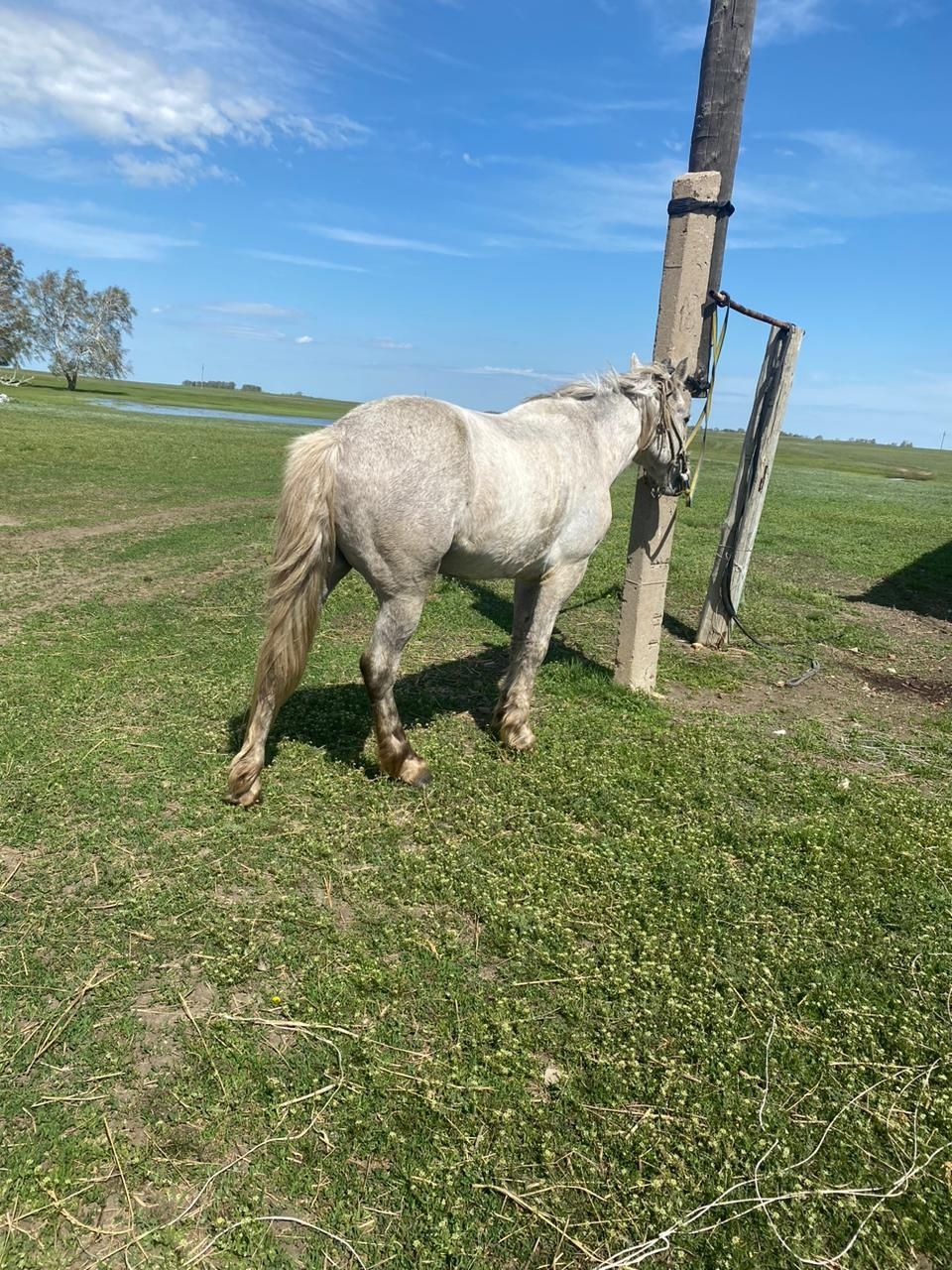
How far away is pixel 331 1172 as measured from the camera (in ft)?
6.81

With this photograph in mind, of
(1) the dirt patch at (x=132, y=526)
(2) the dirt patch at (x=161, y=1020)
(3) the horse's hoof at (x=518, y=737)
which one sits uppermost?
(1) the dirt patch at (x=132, y=526)

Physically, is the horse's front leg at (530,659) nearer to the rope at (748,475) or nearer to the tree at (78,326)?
the rope at (748,475)

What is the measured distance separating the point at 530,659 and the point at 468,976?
2.34 m

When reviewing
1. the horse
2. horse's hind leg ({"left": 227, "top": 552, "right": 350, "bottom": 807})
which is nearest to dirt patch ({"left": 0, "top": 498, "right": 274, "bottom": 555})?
horse's hind leg ({"left": 227, "top": 552, "right": 350, "bottom": 807})

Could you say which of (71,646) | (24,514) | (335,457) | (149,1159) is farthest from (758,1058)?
(24,514)

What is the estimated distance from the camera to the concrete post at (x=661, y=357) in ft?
16.7

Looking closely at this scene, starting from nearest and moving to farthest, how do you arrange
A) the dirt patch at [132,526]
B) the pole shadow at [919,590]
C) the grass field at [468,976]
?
the grass field at [468,976] < the pole shadow at [919,590] < the dirt patch at [132,526]

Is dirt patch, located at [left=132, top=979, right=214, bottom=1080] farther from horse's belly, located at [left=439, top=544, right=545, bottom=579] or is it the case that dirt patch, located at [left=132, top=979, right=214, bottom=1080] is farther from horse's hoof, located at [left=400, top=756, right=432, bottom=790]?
horse's belly, located at [left=439, top=544, right=545, bottom=579]

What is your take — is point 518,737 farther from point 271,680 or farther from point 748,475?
point 748,475

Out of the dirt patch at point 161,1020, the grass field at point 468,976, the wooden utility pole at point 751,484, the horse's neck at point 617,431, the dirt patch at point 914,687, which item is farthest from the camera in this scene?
the wooden utility pole at point 751,484

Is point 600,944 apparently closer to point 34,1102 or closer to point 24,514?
point 34,1102

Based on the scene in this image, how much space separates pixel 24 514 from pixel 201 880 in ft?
33.5

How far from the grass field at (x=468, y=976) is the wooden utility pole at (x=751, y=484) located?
123 cm

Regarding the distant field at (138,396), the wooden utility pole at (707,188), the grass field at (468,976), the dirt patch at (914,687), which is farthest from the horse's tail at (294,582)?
the distant field at (138,396)
